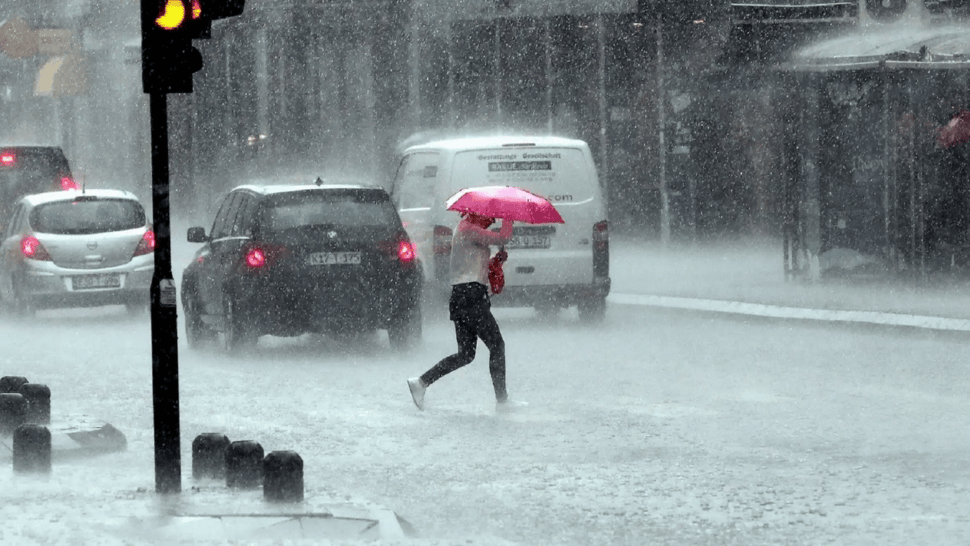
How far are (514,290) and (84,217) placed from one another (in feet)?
17.4

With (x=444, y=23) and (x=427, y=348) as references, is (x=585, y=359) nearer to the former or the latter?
(x=427, y=348)

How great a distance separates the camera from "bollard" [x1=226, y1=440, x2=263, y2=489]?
26.2ft

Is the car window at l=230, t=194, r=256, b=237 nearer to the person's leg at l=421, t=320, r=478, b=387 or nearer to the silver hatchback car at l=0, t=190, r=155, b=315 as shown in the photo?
the silver hatchback car at l=0, t=190, r=155, b=315

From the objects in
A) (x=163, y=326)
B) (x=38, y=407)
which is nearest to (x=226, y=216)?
(x=38, y=407)

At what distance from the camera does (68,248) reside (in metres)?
19.5

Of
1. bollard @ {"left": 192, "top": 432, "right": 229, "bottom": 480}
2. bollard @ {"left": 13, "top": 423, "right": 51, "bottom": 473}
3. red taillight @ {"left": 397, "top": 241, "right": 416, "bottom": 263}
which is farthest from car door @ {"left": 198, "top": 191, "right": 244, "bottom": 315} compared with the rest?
bollard @ {"left": 192, "top": 432, "right": 229, "bottom": 480}

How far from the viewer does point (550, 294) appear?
58.0 ft

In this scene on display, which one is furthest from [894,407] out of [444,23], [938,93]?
[444,23]

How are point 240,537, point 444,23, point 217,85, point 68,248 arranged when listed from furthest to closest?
point 217,85, point 444,23, point 68,248, point 240,537

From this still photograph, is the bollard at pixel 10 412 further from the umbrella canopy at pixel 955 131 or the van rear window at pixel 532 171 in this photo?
the umbrella canopy at pixel 955 131

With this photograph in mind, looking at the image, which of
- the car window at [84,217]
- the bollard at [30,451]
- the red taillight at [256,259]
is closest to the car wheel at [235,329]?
the red taillight at [256,259]

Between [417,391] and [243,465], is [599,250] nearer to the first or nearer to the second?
[417,391]

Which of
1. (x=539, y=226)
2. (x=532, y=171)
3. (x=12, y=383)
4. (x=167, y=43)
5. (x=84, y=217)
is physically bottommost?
(x=12, y=383)

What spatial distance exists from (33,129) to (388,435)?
4449 cm
